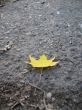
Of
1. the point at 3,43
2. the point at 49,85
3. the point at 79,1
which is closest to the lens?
the point at 49,85

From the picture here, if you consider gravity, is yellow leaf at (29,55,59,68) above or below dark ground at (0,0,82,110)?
above

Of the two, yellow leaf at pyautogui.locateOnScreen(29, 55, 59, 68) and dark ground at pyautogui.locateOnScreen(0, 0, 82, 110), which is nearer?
dark ground at pyautogui.locateOnScreen(0, 0, 82, 110)

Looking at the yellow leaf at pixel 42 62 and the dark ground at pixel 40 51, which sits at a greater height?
the yellow leaf at pixel 42 62

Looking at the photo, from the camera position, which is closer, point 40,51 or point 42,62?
point 42,62

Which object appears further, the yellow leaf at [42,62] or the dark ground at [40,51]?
the yellow leaf at [42,62]

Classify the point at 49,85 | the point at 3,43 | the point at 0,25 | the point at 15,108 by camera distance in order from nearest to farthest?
the point at 15,108
the point at 49,85
the point at 3,43
the point at 0,25

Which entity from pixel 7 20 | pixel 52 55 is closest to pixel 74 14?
pixel 7 20

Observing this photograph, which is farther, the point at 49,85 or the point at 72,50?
the point at 72,50

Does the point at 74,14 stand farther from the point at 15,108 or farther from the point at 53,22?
the point at 15,108
